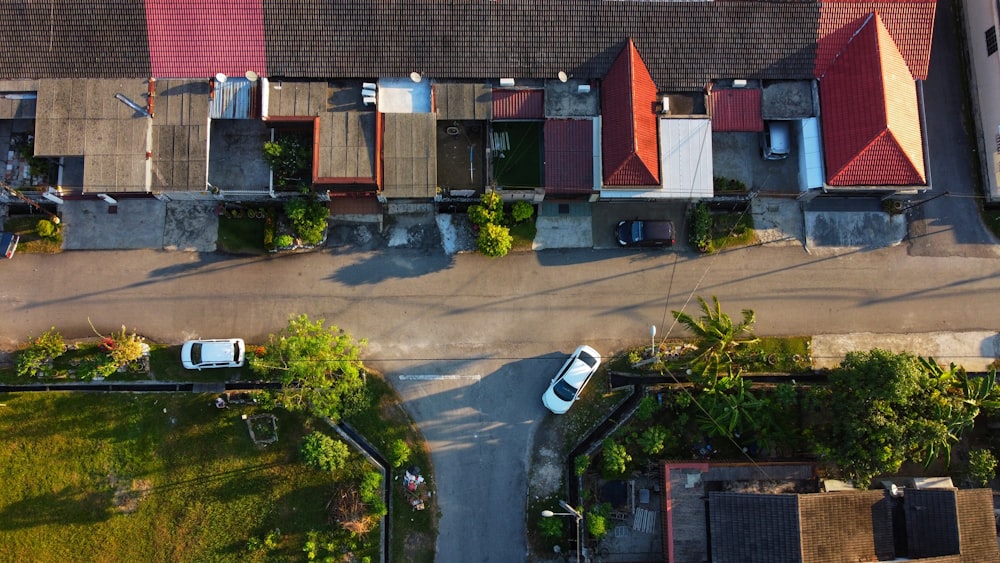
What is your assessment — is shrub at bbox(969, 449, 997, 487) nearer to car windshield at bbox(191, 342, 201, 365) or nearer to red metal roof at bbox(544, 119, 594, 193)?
red metal roof at bbox(544, 119, 594, 193)

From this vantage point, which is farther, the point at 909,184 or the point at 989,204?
the point at 989,204

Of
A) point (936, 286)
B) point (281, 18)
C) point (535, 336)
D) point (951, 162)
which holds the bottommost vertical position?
point (535, 336)

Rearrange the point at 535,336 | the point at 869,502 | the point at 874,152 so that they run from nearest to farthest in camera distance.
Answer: the point at 869,502 → the point at 874,152 → the point at 535,336

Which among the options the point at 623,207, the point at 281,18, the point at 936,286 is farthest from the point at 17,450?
the point at 936,286

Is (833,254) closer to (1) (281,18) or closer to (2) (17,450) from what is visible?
(1) (281,18)

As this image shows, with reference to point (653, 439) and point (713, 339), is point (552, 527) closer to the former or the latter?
point (653, 439)

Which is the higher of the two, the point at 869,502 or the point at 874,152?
the point at 874,152

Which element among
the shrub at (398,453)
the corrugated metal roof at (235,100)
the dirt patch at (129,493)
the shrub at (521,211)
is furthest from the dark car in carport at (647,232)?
the dirt patch at (129,493)

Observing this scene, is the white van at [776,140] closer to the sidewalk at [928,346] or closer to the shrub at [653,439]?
the sidewalk at [928,346]
